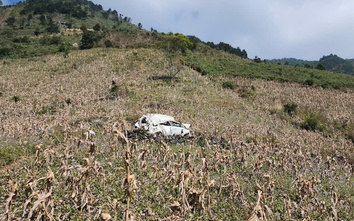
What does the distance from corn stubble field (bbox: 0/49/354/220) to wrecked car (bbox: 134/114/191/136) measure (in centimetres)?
103

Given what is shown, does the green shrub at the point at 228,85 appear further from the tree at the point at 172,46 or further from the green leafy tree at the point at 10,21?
the green leafy tree at the point at 10,21

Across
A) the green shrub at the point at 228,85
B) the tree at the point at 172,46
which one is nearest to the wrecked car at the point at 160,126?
the green shrub at the point at 228,85

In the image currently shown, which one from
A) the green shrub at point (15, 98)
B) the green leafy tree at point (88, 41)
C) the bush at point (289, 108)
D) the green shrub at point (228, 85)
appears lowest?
the green shrub at point (15, 98)

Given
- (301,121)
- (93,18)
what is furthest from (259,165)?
(93,18)

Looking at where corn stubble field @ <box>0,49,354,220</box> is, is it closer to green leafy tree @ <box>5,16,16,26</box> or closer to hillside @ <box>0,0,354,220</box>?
hillside @ <box>0,0,354,220</box>

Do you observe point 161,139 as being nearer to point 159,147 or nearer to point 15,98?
point 159,147

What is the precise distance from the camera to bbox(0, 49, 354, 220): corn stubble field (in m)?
5.90

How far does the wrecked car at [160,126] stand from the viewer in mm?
15547

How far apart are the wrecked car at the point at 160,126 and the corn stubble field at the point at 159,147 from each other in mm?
1027

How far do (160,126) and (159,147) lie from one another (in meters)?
4.77

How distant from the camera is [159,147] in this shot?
34.7 feet

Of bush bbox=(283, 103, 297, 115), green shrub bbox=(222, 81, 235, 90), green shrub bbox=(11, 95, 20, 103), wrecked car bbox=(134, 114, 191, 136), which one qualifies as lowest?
green shrub bbox=(11, 95, 20, 103)

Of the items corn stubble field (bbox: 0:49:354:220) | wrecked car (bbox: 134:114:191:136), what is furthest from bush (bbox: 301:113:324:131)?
wrecked car (bbox: 134:114:191:136)

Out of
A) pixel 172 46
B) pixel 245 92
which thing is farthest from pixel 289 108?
pixel 172 46
